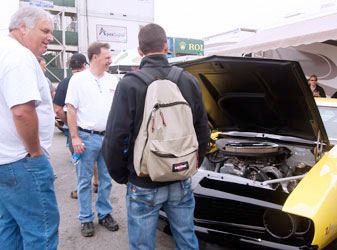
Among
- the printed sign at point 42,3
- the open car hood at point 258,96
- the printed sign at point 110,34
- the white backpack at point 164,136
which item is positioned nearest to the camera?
the white backpack at point 164,136

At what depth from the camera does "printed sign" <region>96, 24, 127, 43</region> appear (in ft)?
80.7

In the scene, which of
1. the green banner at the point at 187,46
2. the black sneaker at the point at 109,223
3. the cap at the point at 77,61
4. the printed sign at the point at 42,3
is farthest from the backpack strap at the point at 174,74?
the green banner at the point at 187,46

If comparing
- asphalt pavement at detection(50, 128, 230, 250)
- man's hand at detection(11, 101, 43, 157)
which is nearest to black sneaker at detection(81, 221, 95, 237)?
asphalt pavement at detection(50, 128, 230, 250)

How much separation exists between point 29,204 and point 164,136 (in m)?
0.90

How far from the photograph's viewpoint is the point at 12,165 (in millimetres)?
1570

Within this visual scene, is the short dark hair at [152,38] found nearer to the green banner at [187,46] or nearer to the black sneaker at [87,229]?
the black sneaker at [87,229]

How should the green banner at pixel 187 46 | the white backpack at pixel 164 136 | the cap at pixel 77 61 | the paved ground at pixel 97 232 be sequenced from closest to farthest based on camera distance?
the white backpack at pixel 164 136 → the paved ground at pixel 97 232 → the cap at pixel 77 61 → the green banner at pixel 187 46

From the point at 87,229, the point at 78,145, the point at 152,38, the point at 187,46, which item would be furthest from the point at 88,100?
the point at 187,46

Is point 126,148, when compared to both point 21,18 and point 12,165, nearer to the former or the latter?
point 12,165

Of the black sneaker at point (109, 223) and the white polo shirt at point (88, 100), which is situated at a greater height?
the white polo shirt at point (88, 100)

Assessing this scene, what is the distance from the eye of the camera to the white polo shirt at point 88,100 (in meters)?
2.74

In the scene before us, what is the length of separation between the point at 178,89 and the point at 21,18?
99 centimetres

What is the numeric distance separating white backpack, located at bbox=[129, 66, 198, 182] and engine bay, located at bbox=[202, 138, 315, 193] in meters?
1.33

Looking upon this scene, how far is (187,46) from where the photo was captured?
2700 centimetres
